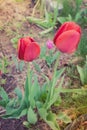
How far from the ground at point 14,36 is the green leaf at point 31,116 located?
0.07m

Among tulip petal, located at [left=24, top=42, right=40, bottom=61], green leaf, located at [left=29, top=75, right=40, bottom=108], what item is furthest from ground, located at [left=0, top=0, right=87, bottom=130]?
tulip petal, located at [left=24, top=42, right=40, bottom=61]

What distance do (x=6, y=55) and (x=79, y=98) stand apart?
0.60 m

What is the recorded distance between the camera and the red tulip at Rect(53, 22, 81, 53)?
1410mm

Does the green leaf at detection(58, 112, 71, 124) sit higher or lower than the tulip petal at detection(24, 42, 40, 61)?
lower

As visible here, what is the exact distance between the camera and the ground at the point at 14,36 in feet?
6.53

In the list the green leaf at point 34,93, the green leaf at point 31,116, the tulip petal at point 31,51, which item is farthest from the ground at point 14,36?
the tulip petal at point 31,51

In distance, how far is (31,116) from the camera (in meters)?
1.82

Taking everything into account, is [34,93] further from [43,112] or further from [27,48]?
[27,48]

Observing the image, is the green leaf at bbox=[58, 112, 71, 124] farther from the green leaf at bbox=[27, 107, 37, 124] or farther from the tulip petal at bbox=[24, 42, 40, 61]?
the tulip petal at bbox=[24, 42, 40, 61]

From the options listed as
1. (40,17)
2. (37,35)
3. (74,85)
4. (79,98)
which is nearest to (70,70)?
(74,85)

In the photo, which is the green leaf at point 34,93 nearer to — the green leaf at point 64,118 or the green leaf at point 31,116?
the green leaf at point 31,116

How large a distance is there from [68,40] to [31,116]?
21.9 inches

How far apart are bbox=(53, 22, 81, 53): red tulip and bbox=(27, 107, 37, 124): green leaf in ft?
1.43

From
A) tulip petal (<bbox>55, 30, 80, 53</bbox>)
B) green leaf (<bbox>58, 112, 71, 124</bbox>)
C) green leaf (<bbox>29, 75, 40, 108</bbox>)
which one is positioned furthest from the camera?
green leaf (<bbox>58, 112, 71, 124</bbox>)
